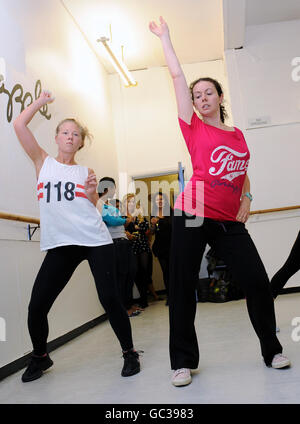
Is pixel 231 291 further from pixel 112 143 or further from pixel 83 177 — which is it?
pixel 83 177

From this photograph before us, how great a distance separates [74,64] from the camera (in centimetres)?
458

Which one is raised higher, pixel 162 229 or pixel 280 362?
pixel 162 229

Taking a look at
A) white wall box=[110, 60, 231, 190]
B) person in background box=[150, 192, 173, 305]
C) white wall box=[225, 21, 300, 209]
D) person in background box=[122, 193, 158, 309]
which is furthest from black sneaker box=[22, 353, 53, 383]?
white wall box=[110, 60, 231, 190]

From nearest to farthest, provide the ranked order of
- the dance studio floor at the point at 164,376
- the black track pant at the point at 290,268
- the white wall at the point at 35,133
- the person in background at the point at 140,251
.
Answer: the dance studio floor at the point at 164,376
the black track pant at the point at 290,268
the white wall at the point at 35,133
the person in background at the point at 140,251

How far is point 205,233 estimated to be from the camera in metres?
1.81

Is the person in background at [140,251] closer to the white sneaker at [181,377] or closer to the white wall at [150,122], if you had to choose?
the white wall at [150,122]

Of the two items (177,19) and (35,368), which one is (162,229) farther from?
(35,368)

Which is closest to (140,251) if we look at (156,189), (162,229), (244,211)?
(162,229)

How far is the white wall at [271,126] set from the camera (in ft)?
16.3

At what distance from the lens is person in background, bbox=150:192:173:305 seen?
528 cm

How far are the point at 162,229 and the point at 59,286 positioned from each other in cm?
339

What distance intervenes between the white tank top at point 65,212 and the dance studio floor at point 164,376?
671mm

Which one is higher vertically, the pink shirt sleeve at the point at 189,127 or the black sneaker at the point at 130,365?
the pink shirt sleeve at the point at 189,127

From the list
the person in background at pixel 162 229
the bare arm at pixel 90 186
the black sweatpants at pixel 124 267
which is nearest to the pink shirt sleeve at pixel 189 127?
the bare arm at pixel 90 186
